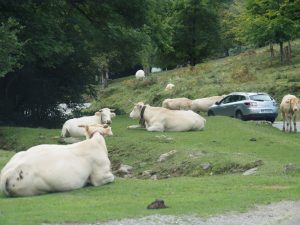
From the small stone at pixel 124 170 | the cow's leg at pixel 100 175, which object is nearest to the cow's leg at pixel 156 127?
the small stone at pixel 124 170

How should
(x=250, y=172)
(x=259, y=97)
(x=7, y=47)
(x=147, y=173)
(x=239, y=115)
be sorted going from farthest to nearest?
(x=239, y=115), (x=259, y=97), (x=7, y=47), (x=147, y=173), (x=250, y=172)

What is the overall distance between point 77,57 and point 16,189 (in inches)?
978

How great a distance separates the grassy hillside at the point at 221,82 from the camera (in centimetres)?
5153

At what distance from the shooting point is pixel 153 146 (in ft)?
76.4

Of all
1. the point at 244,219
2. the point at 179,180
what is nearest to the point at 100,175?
the point at 179,180

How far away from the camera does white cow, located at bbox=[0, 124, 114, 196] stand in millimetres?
13500

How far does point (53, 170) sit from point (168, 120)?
16.1m

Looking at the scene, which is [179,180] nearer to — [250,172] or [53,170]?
[250,172]

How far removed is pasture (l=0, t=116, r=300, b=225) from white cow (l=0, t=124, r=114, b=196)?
0.84 feet

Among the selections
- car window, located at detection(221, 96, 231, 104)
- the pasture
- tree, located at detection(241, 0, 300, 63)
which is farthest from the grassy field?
tree, located at detection(241, 0, 300, 63)

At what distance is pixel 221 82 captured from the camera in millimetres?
A: 57156

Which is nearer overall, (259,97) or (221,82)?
(259,97)

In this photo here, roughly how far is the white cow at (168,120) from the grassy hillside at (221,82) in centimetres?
1705

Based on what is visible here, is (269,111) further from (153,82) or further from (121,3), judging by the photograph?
(153,82)
